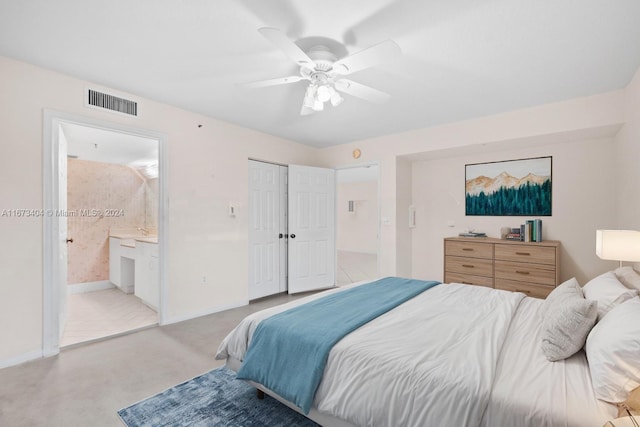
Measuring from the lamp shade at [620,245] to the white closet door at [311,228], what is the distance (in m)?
3.57

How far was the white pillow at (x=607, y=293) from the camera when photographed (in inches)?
66.3

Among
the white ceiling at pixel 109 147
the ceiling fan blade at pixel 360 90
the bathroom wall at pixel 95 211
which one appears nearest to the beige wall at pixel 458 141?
the ceiling fan blade at pixel 360 90

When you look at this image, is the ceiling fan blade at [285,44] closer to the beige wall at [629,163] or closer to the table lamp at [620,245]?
the table lamp at [620,245]

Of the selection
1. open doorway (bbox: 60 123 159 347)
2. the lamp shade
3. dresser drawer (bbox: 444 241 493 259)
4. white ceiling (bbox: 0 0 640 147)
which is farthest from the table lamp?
open doorway (bbox: 60 123 159 347)

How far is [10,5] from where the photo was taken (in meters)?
1.84

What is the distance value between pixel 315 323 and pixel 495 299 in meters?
1.51

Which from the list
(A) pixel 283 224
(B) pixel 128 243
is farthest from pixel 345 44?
(B) pixel 128 243

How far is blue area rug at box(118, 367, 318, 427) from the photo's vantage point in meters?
1.86

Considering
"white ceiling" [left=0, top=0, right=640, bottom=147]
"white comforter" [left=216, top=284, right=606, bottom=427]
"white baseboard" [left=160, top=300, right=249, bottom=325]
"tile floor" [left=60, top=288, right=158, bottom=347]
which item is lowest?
"tile floor" [left=60, top=288, right=158, bottom=347]

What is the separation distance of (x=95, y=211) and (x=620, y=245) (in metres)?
6.69

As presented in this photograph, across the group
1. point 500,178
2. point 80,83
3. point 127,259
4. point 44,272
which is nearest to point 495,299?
point 500,178

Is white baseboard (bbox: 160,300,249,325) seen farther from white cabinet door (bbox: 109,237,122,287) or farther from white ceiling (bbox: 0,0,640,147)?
white ceiling (bbox: 0,0,640,147)

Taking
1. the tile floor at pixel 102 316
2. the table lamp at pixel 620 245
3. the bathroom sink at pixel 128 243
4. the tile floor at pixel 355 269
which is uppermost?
the table lamp at pixel 620 245

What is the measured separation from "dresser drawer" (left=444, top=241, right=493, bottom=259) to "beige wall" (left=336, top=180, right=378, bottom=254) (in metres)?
5.37
